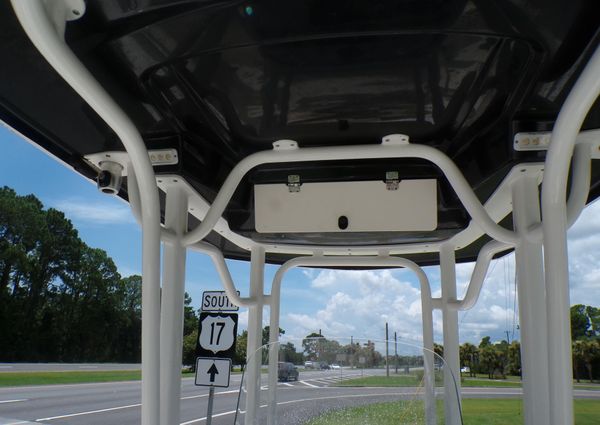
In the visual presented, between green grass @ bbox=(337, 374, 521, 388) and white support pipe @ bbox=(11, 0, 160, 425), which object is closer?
white support pipe @ bbox=(11, 0, 160, 425)

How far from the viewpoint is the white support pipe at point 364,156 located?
1.72m

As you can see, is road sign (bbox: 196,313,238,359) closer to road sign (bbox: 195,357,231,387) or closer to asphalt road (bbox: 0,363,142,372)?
road sign (bbox: 195,357,231,387)

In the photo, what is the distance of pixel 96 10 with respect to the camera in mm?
1213

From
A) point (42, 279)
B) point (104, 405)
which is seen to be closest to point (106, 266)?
point (42, 279)

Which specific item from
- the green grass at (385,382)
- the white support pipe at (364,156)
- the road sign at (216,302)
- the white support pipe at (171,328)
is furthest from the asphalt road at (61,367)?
the green grass at (385,382)

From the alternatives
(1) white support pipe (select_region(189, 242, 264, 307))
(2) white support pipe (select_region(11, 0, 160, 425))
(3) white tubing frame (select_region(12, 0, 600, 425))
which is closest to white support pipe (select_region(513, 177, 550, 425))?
(3) white tubing frame (select_region(12, 0, 600, 425))

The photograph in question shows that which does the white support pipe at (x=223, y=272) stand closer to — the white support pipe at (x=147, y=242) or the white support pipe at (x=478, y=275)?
the white support pipe at (x=147, y=242)

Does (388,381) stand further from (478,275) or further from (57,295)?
(57,295)

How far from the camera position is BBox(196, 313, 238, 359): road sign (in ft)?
18.6

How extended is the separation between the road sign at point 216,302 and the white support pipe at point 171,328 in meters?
4.13

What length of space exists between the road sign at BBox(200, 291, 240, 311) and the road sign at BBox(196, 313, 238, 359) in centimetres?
16

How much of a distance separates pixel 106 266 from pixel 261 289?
36.5m

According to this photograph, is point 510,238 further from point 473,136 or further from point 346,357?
point 346,357

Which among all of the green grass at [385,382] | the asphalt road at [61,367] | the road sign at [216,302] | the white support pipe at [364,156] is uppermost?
the white support pipe at [364,156]
